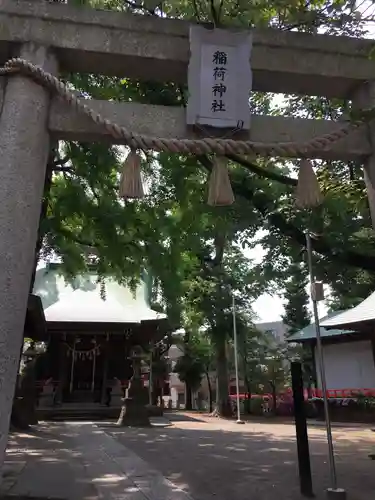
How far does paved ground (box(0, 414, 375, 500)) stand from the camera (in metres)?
4.97

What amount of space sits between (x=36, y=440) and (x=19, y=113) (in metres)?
7.94

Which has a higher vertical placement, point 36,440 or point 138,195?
point 138,195

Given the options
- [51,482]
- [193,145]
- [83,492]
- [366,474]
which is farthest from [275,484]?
[193,145]

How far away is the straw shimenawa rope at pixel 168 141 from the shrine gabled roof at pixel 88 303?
41.6 feet

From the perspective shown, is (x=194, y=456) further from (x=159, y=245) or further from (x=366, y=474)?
(x=159, y=245)

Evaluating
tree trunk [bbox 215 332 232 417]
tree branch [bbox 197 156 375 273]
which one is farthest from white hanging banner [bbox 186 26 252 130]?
tree trunk [bbox 215 332 232 417]

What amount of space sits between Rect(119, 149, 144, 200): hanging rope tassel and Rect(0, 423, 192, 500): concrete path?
2.99 m

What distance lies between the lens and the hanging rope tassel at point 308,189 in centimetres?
423

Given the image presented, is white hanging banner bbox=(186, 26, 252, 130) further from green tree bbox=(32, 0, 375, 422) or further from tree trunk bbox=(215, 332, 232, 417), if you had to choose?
tree trunk bbox=(215, 332, 232, 417)

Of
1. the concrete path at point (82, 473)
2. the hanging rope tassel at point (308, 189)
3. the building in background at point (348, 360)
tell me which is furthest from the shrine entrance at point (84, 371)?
the hanging rope tassel at point (308, 189)

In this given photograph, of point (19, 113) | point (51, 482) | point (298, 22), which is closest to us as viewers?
point (19, 113)

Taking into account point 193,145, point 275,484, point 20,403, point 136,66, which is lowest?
point 275,484

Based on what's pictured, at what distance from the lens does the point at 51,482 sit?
5297 mm

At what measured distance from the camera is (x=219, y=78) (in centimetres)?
442
